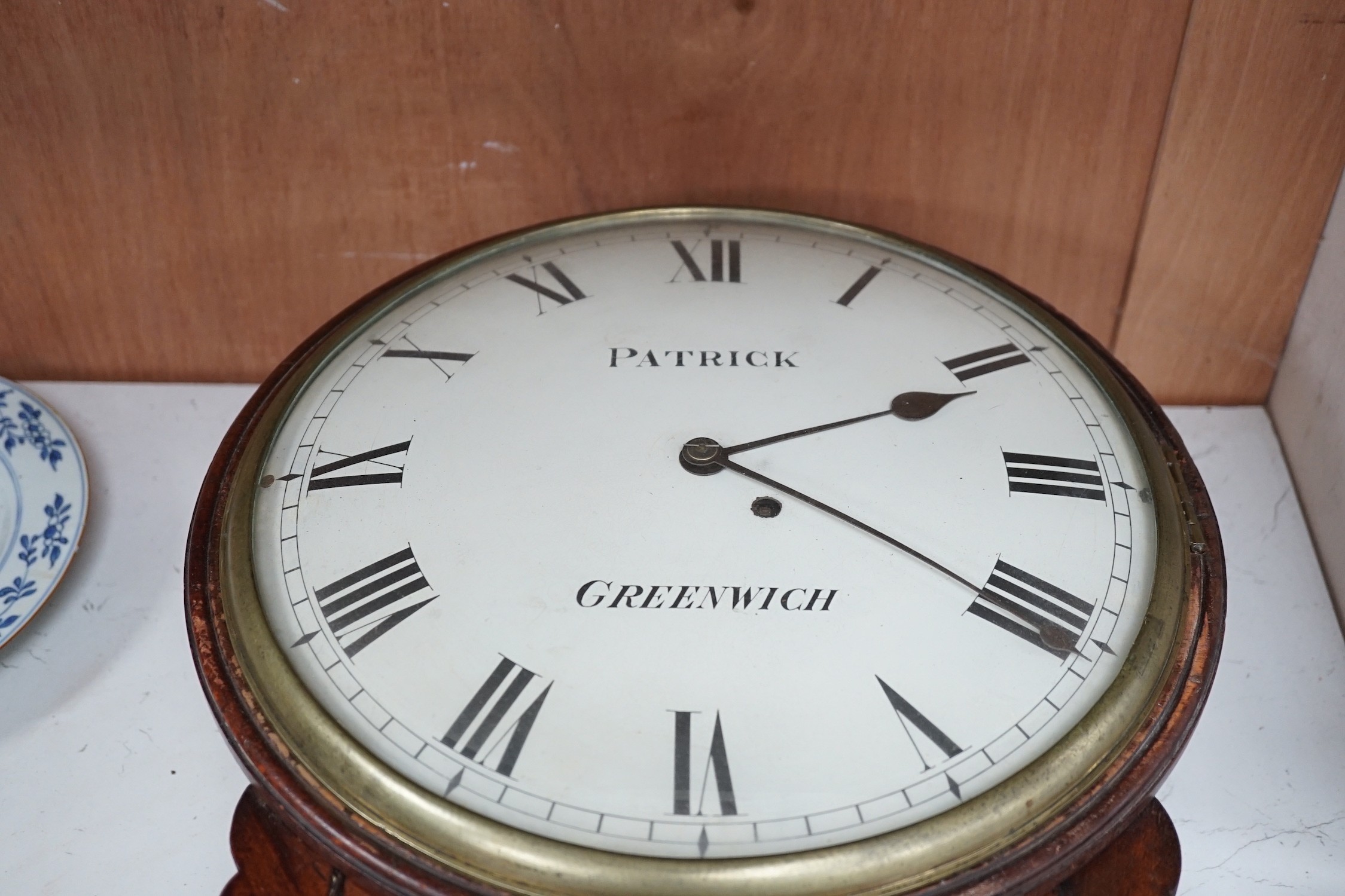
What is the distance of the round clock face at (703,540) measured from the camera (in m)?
0.85

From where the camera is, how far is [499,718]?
2.86 ft

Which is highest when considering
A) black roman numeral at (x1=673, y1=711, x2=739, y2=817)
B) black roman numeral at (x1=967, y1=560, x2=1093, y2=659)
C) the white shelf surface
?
black roman numeral at (x1=967, y1=560, x2=1093, y2=659)

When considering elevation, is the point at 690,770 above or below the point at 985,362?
below

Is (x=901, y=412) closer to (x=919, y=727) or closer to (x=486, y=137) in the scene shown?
(x=919, y=727)

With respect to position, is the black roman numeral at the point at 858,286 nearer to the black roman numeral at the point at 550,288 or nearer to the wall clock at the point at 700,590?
the wall clock at the point at 700,590

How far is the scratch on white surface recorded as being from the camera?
1430mm

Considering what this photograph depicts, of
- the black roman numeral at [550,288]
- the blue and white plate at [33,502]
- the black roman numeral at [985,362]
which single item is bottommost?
the blue and white plate at [33,502]

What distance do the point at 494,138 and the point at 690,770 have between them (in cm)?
77

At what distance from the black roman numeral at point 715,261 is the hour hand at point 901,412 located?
8.6 inches

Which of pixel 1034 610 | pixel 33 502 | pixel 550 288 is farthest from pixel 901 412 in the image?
pixel 33 502

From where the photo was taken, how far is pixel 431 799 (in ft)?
2.71

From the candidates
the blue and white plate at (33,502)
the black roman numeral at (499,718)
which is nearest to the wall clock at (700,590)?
the black roman numeral at (499,718)

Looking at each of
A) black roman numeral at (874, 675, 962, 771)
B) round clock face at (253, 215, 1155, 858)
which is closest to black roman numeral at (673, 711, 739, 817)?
round clock face at (253, 215, 1155, 858)

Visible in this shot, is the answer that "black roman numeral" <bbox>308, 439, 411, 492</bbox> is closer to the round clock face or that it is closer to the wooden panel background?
the round clock face
